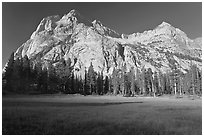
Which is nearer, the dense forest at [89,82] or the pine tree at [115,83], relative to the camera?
the dense forest at [89,82]

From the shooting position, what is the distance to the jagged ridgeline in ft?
114

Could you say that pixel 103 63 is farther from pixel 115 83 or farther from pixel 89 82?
pixel 89 82

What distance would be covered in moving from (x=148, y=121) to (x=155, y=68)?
118 metres

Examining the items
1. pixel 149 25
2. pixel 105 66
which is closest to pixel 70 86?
pixel 149 25

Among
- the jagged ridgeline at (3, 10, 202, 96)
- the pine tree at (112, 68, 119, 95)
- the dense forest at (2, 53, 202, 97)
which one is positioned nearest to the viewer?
the dense forest at (2, 53, 202, 97)

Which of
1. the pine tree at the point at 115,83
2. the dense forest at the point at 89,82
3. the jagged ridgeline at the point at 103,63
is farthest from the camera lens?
the pine tree at the point at 115,83

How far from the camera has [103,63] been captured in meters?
114

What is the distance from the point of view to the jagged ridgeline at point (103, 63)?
34716mm

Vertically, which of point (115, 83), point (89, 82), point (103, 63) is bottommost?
point (115, 83)

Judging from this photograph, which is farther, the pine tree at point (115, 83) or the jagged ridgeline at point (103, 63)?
the pine tree at point (115, 83)

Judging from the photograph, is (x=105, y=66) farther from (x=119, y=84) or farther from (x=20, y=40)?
(x=20, y=40)

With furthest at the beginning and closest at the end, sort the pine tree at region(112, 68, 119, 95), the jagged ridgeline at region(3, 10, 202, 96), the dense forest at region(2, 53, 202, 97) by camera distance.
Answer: the pine tree at region(112, 68, 119, 95) → the jagged ridgeline at region(3, 10, 202, 96) → the dense forest at region(2, 53, 202, 97)

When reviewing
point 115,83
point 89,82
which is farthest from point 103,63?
point 89,82

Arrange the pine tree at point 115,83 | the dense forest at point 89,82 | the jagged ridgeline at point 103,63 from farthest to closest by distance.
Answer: the pine tree at point 115,83 → the jagged ridgeline at point 103,63 → the dense forest at point 89,82
